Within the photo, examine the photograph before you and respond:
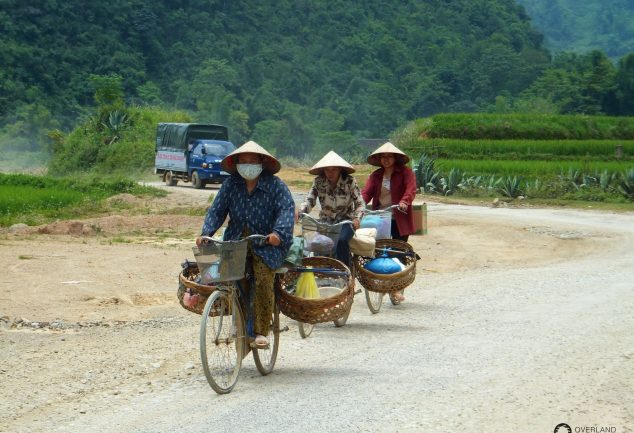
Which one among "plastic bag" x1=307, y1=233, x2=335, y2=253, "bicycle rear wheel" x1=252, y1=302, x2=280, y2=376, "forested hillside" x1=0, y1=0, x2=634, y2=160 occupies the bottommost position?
"bicycle rear wheel" x1=252, y1=302, x2=280, y2=376

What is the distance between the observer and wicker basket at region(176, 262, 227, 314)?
8.63 meters

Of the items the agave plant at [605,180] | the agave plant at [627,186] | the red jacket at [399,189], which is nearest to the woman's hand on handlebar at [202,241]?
the red jacket at [399,189]

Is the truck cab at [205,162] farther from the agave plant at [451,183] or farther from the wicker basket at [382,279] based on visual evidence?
the wicker basket at [382,279]

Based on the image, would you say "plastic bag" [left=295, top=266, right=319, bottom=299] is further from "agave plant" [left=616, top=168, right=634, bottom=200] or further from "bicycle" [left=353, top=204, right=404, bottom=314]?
"agave plant" [left=616, top=168, right=634, bottom=200]

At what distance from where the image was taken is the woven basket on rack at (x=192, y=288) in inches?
340

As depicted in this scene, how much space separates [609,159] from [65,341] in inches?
1408

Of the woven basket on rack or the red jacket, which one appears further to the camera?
the red jacket

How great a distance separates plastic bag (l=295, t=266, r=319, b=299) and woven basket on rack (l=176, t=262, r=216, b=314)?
94 centimetres

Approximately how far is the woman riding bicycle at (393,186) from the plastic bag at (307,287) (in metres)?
3.51

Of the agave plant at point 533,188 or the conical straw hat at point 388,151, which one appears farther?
the agave plant at point 533,188

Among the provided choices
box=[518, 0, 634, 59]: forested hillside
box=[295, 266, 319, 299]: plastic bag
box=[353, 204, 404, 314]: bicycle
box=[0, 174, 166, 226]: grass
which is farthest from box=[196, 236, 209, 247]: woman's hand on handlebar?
box=[518, 0, 634, 59]: forested hillside

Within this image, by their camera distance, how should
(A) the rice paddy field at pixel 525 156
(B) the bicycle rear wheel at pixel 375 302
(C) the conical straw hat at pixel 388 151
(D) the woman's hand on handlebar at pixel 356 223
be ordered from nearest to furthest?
1. (D) the woman's hand on handlebar at pixel 356 223
2. (B) the bicycle rear wheel at pixel 375 302
3. (C) the conical straw hat at pixel 388 151
4. (A) the rice paddy field at pixel 525 156

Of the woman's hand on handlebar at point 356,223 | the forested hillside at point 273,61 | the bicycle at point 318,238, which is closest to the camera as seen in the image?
the bicycle at point 318,238

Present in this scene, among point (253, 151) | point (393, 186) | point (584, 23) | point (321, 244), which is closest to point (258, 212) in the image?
point (253, 151)
